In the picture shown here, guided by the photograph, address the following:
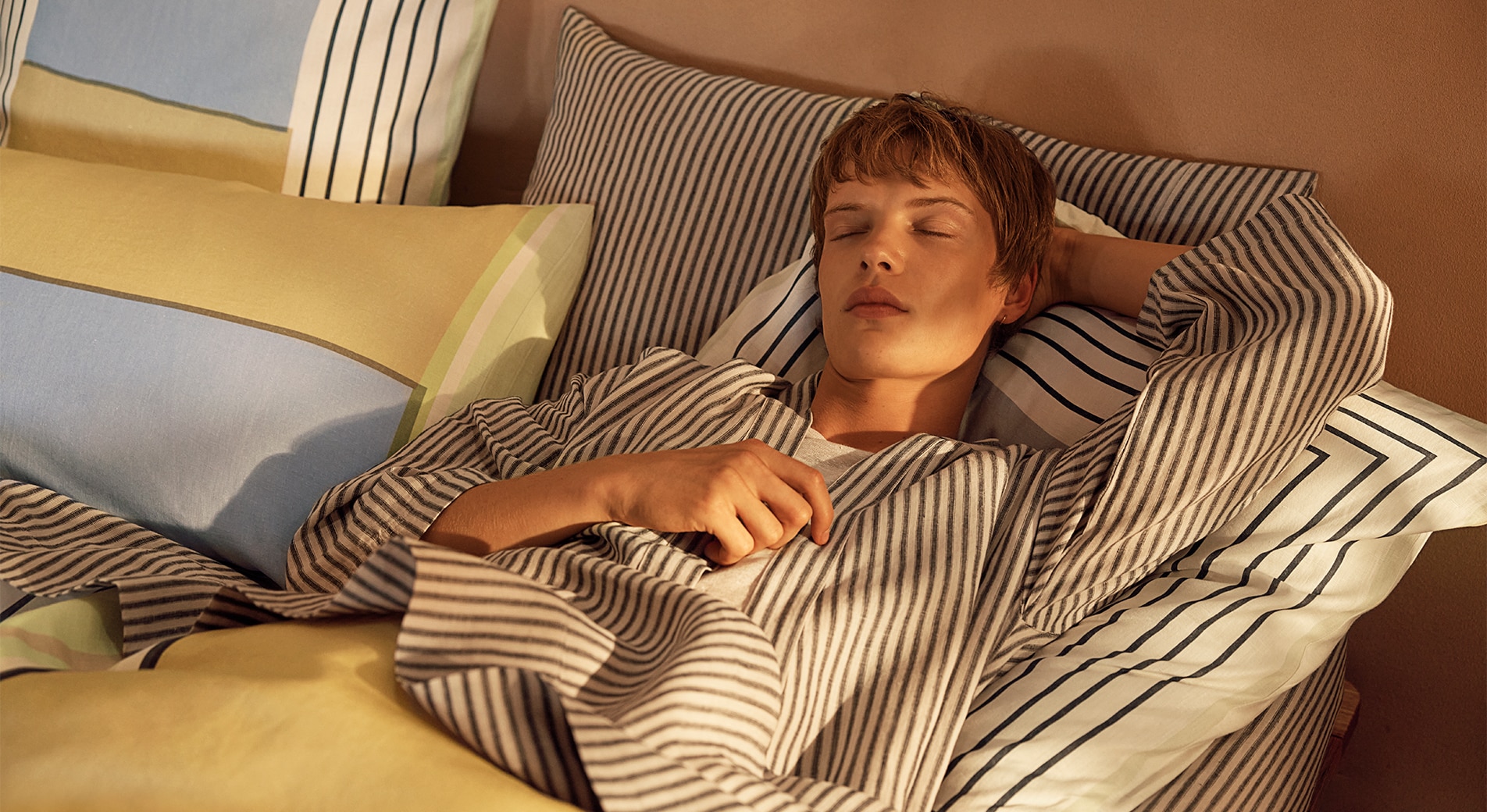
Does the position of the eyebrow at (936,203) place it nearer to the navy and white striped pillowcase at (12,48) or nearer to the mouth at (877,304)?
the mouth at (877,304)

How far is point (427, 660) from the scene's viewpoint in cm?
69

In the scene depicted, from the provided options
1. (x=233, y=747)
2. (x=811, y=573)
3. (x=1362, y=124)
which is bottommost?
(x=233, y=747)

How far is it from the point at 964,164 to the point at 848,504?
38 centimetres

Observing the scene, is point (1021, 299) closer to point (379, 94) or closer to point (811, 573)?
point (811, 573)

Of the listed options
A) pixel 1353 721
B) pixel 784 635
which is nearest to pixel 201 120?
pixel 784 635

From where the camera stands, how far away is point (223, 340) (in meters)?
1.10

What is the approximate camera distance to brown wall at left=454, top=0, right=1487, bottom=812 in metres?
1.10

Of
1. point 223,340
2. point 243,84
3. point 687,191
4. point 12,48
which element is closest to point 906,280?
point 687,191

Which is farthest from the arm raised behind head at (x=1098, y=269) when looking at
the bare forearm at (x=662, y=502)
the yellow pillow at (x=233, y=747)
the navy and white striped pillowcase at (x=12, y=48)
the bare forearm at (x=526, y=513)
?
the navy and white striped pillowcase at (x=12, y=48)

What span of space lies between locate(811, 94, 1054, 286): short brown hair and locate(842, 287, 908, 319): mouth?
0.12 meters

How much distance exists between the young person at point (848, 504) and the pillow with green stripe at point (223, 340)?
0.33 ft

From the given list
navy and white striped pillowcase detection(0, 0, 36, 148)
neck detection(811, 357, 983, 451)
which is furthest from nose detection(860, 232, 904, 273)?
navy and white striped pillowcase detection(0, 0, 36, 148)

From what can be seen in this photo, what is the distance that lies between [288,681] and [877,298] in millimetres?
627

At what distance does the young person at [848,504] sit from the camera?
70 cm
